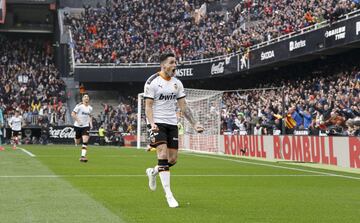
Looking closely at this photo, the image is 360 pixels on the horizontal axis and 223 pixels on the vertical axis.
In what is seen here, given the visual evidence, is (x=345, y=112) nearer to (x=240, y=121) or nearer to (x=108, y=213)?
(x=240, y=121)

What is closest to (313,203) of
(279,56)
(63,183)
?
(63,183)

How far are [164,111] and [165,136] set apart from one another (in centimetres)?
40

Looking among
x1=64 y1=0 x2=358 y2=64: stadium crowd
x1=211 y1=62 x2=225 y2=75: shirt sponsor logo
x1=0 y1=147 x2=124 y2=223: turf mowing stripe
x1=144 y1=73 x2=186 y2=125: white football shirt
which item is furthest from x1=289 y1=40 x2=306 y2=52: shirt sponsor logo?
x1=144 y1=73 x2=186 y2=125: white football shirt

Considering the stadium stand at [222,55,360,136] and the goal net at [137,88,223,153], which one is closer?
the stadium stand at [222,55,360,136]

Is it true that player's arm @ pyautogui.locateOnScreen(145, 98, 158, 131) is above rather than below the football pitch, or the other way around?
above

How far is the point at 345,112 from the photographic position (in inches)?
929

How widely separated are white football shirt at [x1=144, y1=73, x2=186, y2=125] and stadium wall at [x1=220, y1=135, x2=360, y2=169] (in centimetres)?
1107

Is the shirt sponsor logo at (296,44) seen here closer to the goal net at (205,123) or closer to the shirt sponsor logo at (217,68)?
the goal net at (205,123)

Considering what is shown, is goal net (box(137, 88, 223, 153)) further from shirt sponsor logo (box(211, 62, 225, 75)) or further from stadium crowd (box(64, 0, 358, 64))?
shirt sponsor logo (box(211, 62, 225, 75))

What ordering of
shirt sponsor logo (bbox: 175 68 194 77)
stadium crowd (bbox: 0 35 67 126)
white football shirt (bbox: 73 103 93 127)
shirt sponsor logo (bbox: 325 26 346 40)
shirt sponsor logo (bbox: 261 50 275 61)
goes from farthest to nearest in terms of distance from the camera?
stadium crowd (bbox: 0 35 67 126) → shirt sponsor logo (bbox: 175 68 194 77) → shirt sponsor logo (bbox: 261 50 275 61) → shirt sponsor logo (bbox: 325 26 346 40) → white football shirt (bbox: 73 103 93 127)

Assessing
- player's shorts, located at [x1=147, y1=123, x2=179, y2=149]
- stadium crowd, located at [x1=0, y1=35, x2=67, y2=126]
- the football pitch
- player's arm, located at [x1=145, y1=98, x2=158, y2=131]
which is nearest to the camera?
the football pitch

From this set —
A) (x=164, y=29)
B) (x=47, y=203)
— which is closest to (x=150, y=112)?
(x=47, y=203)

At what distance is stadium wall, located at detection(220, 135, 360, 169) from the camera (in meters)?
21.3

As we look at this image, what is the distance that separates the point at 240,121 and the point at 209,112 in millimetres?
2877
